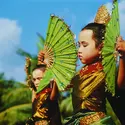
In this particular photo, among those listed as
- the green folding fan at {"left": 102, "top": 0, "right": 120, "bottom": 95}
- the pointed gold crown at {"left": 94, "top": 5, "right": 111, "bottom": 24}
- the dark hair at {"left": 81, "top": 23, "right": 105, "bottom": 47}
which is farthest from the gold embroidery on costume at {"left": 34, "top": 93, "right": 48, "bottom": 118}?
the green folding fan at {"left": 102, "top": 0, "right": 120, "bottom": 95}

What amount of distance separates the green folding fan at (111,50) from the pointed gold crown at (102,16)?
1.59 ft

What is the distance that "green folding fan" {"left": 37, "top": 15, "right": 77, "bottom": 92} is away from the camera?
3.84m

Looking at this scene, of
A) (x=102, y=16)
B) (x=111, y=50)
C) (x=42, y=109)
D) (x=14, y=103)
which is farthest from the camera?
(x=14, y=103)

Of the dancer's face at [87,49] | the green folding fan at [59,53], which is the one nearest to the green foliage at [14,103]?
the green folding fan at [59,53]

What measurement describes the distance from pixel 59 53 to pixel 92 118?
0.67 metres

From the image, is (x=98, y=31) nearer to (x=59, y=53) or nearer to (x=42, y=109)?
(x=59, y=53)

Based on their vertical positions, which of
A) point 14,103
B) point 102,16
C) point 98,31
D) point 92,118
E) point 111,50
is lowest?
point 14,103

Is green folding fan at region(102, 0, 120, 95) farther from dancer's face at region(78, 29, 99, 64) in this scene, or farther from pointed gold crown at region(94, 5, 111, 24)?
pointed gold crown at region(94, 5, 111, 24)

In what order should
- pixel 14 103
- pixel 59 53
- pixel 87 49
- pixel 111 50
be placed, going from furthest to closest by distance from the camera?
pixel 14 103 → pixel 59 53 → pixel 87 49 → pixel 111 50

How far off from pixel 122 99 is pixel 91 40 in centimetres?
51

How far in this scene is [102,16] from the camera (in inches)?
160

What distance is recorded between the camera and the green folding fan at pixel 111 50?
350cm

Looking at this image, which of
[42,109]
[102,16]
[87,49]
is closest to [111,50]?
[87,49]

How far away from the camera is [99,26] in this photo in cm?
379
